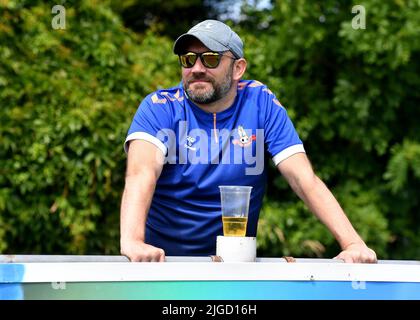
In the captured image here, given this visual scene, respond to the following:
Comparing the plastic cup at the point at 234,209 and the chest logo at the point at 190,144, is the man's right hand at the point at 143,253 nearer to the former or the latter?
the plastic cup at the point at 234,209

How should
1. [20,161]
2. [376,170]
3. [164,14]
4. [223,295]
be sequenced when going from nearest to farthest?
[223,295] < [20,161] < [376,170] < [164,14]

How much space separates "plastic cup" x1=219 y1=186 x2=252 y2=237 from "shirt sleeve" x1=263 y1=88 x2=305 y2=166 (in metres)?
0.39

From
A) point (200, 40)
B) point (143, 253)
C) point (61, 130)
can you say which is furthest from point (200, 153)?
point (61, 130)

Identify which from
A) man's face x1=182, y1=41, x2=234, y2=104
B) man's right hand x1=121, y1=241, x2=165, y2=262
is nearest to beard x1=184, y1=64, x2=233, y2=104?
man's face x1=182, y1=41, x2=234, y2=104

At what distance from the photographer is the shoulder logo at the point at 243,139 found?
11.2 feet

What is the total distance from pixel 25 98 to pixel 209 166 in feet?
9.28

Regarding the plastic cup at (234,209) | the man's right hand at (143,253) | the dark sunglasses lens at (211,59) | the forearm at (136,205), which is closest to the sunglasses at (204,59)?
the dark sunglasses lens at (211,59)

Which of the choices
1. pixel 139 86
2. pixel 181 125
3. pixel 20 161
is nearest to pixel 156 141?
pixel 181 125

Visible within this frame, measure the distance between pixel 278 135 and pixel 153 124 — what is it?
499mm

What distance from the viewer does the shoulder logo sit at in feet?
11.2

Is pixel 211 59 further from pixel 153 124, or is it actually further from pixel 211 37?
pixel 153 124

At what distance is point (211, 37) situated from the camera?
133 inches
